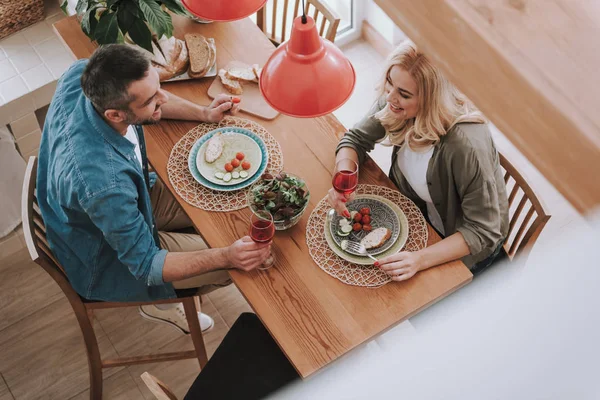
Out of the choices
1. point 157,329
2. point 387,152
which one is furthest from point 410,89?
point 157,329

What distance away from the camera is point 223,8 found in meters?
1.51

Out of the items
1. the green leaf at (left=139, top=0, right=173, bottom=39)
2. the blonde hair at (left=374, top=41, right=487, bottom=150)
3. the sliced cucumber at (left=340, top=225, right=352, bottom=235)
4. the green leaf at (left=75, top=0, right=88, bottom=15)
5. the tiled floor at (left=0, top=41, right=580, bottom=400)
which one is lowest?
the tiled floor at (left=0, top=41, right=580, bottom=400)

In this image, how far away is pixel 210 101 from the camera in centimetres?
250

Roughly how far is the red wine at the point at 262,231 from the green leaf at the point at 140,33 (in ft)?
2.65

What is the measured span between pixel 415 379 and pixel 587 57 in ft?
0.49

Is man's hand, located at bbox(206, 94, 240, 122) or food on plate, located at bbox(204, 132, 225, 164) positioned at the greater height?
man's hand, located at bbox(206, 94, 240, 122)


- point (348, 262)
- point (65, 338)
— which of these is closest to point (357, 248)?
point (348, 262)

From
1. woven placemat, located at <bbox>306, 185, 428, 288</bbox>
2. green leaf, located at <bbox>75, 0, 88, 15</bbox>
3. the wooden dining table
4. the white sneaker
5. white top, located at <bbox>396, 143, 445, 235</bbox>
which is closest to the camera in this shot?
the wooden dining table

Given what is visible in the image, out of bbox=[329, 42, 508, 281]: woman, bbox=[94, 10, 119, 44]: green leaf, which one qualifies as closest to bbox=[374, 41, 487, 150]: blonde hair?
bbox=[329, 42, 508, 281]: woman

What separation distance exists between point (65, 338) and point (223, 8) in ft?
6.60

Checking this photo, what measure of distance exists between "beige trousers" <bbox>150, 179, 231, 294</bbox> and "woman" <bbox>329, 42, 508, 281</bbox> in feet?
1.80

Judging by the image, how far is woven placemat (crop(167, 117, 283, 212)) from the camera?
226cm

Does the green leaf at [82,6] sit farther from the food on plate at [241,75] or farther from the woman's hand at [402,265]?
the woman's hand at [402,265]

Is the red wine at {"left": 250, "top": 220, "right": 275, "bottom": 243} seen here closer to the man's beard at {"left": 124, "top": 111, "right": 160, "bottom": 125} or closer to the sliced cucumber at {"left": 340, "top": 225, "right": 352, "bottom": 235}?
the sliced cucumber at {"left": 340, "top": 225, "right": 352, "bottom": 235}
